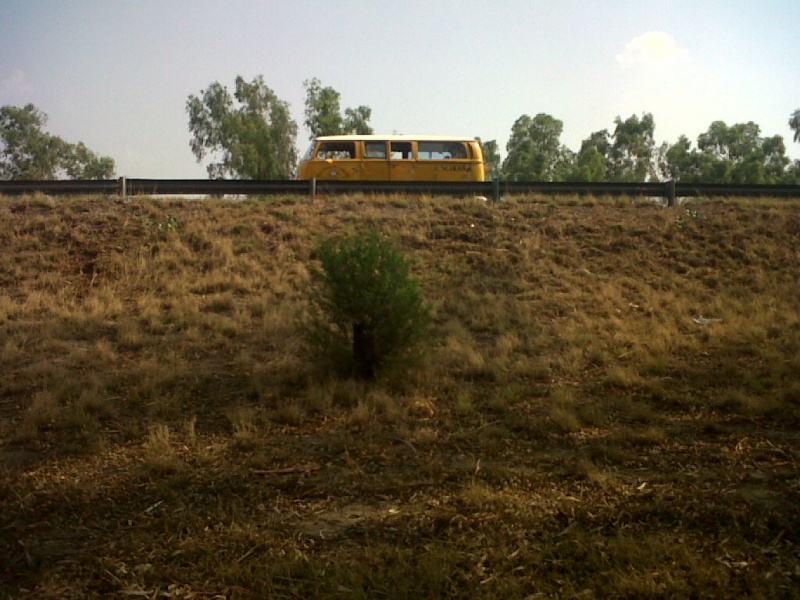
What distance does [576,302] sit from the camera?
11891 mm

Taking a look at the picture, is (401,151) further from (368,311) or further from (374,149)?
(368,311)

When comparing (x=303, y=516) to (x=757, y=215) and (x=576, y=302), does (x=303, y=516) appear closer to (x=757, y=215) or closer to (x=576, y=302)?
(x=576, y=302)

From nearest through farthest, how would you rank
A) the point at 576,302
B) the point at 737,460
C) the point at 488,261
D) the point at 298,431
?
the point at 737,460 → the point at 298,431 → the point at 576,302 → the point at 488,261

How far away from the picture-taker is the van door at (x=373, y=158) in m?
A: 19.4

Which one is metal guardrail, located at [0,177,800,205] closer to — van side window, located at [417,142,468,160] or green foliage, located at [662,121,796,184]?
van side window, located at [417,142,468,160]

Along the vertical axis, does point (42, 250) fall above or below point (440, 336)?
above

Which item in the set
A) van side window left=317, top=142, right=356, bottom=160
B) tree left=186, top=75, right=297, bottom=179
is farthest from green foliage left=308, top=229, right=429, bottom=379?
tree left=186, top=75, right=297, bottom=179

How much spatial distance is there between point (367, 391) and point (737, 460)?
354 cm

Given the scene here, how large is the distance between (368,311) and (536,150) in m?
37.7

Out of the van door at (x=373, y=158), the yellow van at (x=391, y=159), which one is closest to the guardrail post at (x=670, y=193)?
the yellow van at (x=391, y=159)

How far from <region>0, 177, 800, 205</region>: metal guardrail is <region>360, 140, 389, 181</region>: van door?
7.32 ft

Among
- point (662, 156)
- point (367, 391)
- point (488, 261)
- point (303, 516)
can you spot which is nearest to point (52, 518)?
point (303, 516)

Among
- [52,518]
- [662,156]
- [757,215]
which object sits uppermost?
[662,156]

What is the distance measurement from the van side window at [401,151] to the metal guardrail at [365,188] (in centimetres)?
252
